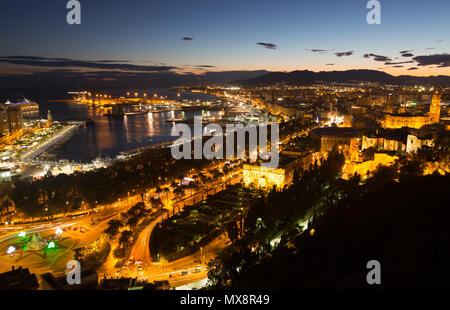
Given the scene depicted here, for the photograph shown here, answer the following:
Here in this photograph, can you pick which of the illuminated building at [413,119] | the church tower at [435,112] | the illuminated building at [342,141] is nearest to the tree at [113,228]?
the illuminated building at [342,141]

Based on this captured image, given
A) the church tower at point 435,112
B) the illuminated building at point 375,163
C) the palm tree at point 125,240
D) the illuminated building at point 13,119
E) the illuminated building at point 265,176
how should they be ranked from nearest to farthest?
the palm tree at point 125,240
the illuminated building at point 375,163
the illuminated building at point 265,176
the church tower at point 435,112
the illuminated building at point 13,119

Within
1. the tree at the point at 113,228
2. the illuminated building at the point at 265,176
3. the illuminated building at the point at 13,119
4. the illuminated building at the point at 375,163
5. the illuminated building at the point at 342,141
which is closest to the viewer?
the tree at the point at 113,228

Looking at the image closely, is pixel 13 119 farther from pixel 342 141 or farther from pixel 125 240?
pixel 342 141

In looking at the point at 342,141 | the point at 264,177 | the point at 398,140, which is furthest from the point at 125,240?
the point at 342,141

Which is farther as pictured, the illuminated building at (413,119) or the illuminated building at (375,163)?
the illuminated building at (413,119)

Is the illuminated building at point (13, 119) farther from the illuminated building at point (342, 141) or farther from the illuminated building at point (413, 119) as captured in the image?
the illuminated building at point (413, 119)

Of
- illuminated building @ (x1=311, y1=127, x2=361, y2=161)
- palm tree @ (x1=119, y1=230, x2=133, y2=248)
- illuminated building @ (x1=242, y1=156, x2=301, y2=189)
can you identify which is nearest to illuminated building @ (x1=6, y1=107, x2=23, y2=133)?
illuminated building @ (x1=242, y1=156, x2=301, y2=189)

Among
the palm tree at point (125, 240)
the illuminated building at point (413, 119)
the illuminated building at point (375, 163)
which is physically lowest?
the palm tree at point (125, 240)

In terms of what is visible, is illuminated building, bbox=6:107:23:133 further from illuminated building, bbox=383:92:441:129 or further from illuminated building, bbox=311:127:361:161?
illuminated building, bbox=383:92:441:129

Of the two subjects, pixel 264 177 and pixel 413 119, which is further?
pixel 413 119

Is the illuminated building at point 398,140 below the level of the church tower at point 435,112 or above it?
below

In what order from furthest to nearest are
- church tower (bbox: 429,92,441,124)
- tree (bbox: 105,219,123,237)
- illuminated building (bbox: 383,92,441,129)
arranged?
church tower (bbox: 429,92,441,124) < illuminated building (bbox: 383,92,441,129) < tree (bbox: 105,219,123,237)
